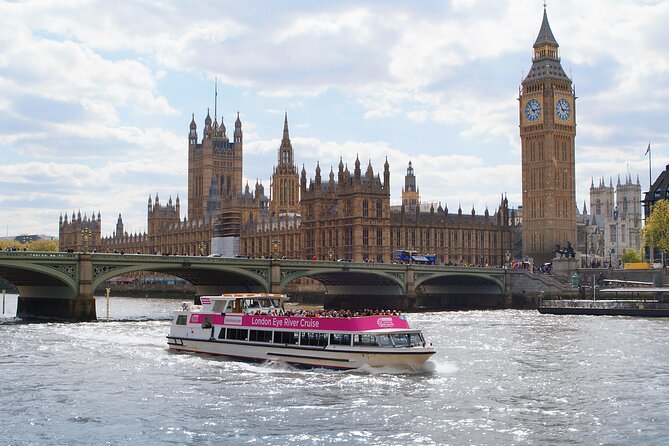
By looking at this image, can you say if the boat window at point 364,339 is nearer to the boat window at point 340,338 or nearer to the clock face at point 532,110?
the boat window at point 340,338

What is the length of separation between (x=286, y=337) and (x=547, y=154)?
9801cm

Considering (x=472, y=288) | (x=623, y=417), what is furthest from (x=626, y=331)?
(x=472, y=288)

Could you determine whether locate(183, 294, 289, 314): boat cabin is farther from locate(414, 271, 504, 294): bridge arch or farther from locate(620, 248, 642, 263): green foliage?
locate(620, 248, 642, 263): green foliage

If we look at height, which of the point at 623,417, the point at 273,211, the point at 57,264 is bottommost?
the point at 623,417

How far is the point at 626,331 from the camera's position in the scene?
2616 inches

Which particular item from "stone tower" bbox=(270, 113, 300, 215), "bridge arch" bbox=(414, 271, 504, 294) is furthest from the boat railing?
"stone tower" bbox=(270, 113, 300, 215)

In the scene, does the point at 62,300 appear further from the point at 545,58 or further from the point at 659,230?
the point at 545,58

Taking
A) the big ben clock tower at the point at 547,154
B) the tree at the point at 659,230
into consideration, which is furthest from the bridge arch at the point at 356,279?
the big ben clock tower at the point at 547,154

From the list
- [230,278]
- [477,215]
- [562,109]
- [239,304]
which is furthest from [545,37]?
[239,304]

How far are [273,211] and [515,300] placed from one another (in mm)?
88343

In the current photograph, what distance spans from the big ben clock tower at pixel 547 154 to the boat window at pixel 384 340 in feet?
323

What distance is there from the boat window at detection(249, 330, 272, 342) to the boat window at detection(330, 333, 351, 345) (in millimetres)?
4444

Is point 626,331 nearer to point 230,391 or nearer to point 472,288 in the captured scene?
point 230,391

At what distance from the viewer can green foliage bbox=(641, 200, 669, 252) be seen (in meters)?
114
